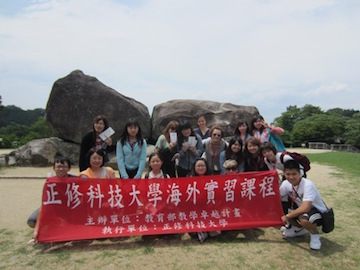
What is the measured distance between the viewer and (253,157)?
491 cm

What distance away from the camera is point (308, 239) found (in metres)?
4.11

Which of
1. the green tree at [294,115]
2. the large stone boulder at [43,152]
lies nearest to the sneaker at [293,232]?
the large stone boulder at [43,152]

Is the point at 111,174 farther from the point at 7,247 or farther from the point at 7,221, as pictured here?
the point at 7,221

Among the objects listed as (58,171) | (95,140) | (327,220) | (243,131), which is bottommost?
(327,220)

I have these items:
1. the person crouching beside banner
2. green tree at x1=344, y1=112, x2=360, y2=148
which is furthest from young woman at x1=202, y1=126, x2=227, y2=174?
green tree at x1=344, y1=112, x2=360, y2=148

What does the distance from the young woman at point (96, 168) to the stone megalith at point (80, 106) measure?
7938 millimetres

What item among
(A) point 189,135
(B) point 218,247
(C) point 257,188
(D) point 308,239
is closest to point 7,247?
(B) point 218,247

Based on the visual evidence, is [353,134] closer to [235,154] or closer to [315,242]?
[235,154]

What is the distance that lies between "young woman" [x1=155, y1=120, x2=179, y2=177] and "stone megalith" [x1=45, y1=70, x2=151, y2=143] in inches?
287

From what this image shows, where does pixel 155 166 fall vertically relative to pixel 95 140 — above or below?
below

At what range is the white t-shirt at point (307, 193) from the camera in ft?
12.6

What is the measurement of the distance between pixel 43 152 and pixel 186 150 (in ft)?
30.1

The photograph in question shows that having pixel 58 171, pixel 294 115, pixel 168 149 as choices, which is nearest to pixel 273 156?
pixel 168 149

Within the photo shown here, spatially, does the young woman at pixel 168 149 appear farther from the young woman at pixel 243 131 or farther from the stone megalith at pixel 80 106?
the stone megalith at pixel 80 106
